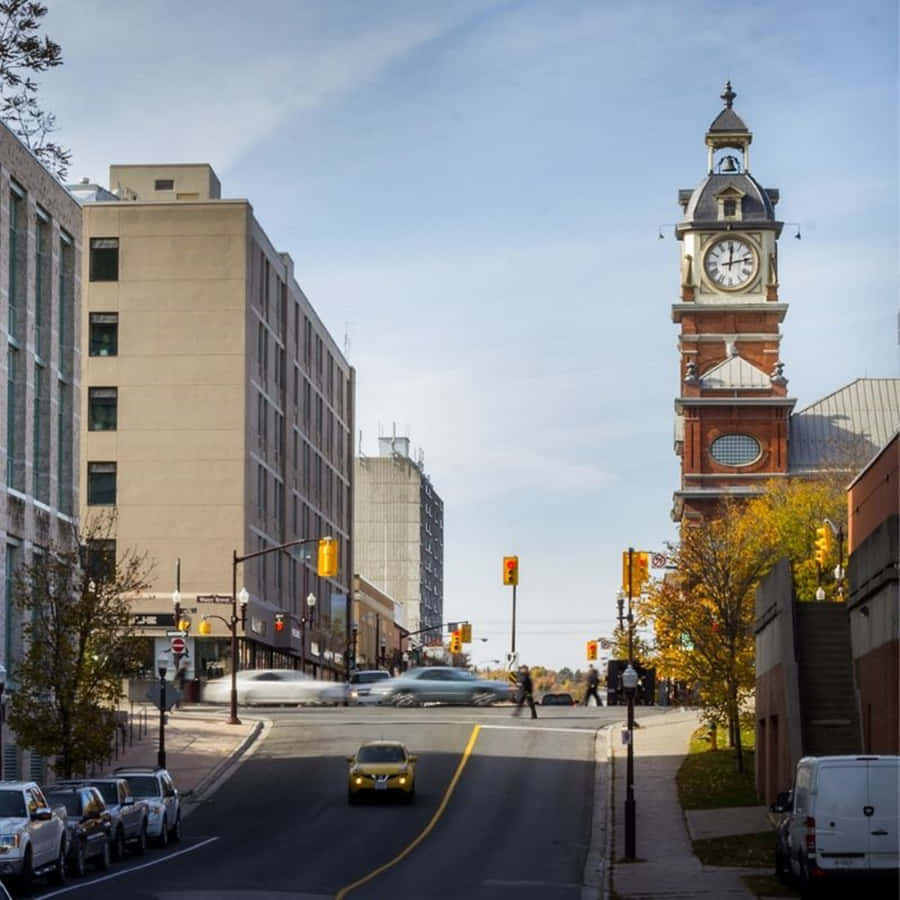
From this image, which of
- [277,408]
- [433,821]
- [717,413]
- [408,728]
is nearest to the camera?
[433,821]

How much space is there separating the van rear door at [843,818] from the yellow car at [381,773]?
24931mm

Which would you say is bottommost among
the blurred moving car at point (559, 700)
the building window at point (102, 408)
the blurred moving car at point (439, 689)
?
the blurred moving car at point (559, 700)

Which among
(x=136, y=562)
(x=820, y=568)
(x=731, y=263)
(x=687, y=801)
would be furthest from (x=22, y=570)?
(x=731, y=263)

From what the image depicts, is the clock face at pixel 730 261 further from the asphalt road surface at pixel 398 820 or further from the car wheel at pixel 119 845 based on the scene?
the car wheel at pixel 119 845

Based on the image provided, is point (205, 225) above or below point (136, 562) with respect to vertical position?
above

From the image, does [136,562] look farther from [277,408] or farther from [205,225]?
[277,408]

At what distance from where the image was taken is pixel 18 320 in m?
54.4

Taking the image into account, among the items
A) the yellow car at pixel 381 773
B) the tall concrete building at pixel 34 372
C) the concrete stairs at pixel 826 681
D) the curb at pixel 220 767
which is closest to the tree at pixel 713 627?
the yellow car at pixel 381 773

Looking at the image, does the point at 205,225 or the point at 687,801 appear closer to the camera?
the point at 687,801

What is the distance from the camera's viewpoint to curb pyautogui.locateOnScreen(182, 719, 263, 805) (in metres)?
52.9

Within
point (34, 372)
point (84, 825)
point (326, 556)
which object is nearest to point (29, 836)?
point (84, 825)

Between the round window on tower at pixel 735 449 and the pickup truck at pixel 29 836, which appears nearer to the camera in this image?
the pickup truck at pixel 29 836

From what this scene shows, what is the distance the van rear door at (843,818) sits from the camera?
85.3 feet

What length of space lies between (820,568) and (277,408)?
46.8 meters
